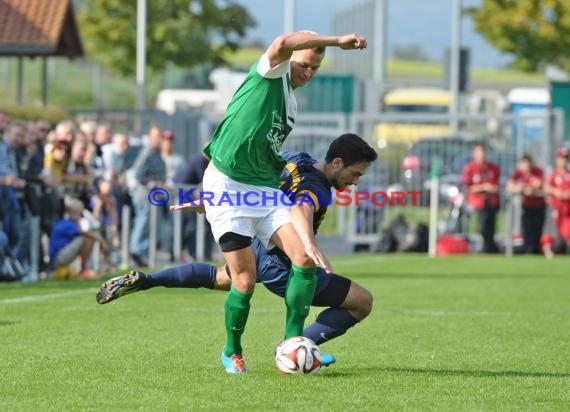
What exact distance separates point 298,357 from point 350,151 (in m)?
1.25

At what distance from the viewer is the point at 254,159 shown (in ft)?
27.4

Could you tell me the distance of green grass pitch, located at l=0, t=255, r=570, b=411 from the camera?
7.60m

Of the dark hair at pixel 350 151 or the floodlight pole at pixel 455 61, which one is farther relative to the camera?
the floodlight pole at pixel 455 61

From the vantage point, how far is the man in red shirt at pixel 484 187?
25188mm

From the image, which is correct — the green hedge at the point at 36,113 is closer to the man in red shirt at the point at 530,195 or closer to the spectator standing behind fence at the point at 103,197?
the spectator standing behind fence at the point at 103,197

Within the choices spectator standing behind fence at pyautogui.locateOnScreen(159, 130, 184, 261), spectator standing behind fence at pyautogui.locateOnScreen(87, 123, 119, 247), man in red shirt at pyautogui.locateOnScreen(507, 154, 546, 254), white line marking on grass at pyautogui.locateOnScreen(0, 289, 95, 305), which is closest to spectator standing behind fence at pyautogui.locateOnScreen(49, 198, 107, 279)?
spectator standing behind fence at pyautogui.locateOnScreen(87, 123, 119, 247)

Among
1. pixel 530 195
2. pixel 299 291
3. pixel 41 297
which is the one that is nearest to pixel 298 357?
pixel 299 291

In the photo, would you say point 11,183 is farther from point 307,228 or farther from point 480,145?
point 480,145

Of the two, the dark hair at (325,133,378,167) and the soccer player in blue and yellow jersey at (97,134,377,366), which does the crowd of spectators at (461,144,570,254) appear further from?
the dark hair at (325,133,378,167)

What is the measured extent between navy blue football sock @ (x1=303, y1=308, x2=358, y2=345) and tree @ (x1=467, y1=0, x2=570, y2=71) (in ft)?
103

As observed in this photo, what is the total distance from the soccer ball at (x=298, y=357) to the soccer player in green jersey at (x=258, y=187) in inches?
6.0

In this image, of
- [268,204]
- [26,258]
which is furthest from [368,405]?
[26,258]

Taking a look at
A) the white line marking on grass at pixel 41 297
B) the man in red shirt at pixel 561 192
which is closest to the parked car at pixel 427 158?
the man in red shirt at pixel 561 192

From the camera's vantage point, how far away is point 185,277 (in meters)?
9.09
